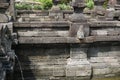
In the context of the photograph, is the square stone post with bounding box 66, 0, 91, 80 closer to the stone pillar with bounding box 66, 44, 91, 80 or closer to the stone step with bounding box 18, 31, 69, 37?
the stone pillar with bounding box 66, 44, 91, 80

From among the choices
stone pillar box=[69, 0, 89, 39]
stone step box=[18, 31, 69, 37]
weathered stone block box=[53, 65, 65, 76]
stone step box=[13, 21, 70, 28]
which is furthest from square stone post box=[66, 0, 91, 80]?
stone step box=[18, 31, 69, 37]

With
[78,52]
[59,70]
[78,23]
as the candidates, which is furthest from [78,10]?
[59,70]

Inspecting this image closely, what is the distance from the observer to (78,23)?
11648 mm

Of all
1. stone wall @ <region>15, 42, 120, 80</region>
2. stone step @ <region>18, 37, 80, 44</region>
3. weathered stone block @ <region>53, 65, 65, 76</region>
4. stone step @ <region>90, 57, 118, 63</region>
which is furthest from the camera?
stone step @ <region>90, 57, 118, 63</region>

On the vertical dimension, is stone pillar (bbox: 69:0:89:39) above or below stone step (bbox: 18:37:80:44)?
above

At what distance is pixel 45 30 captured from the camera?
11.7 meters

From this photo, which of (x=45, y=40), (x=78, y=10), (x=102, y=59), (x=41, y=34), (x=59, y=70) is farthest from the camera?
(x=102, y=59)

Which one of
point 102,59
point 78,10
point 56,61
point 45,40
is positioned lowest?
point 102,59

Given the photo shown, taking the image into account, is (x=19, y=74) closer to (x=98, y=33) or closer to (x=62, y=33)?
(x=62, y=33)

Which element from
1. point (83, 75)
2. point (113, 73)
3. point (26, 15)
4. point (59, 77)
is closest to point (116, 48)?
point (113, 73)

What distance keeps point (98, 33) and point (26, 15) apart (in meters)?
7.78

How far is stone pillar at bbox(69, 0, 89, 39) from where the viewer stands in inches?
454

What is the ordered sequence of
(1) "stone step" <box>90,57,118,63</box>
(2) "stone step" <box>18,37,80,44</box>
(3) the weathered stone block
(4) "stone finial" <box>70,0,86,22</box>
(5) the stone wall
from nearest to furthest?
(2) "stone step" <box>18,37,80,44</box> → (4) "stone finial" <box>70,0,86,22</box> → (5) the stone wall → (3) the weathered stone block → (1) "stone step" <box>90,57,118,63</box>

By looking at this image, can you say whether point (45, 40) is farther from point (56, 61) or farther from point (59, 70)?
point (59, 70)
